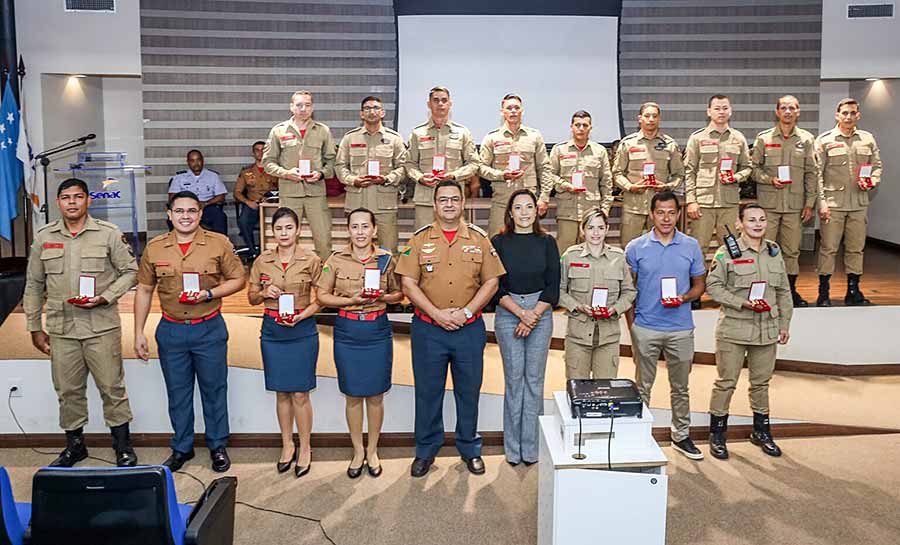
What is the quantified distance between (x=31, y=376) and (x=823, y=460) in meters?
4.85

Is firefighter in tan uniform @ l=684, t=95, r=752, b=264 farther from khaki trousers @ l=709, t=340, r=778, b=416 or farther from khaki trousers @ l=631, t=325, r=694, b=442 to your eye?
khaki trousers @ l=631, t=325, r=694, b=442

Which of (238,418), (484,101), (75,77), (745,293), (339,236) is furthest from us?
(75,77)

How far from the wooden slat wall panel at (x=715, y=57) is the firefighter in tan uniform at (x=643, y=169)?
2788mm

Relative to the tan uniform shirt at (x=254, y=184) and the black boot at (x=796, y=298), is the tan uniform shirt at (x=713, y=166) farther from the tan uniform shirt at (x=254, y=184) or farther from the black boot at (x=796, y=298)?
the tan uniform shirt at (x=254, y=184)

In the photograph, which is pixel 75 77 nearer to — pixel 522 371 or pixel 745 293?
pixel 522 371

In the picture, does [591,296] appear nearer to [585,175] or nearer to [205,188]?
[585,175]

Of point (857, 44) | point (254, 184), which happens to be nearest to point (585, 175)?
point (254, 184)

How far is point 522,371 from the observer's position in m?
4.70

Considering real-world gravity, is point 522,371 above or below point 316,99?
below

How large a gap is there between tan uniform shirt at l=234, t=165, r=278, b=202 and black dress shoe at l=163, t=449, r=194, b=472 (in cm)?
422

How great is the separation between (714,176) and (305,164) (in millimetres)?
3203

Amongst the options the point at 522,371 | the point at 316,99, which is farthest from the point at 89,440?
the point at 316,99

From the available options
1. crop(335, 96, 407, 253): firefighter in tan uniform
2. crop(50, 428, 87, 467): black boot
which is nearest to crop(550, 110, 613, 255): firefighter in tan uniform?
crop(335, 96, 407, 253): firefighter in tan uniform

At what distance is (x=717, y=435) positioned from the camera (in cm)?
500
